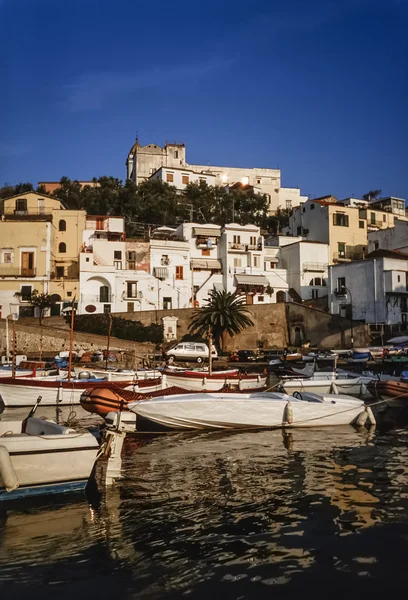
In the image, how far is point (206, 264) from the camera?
216 ft

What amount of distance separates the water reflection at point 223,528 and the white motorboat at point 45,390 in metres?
11.6

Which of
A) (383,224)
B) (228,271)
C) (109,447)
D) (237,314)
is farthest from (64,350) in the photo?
(383,224)

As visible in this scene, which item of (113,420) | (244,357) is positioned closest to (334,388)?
(113,420)

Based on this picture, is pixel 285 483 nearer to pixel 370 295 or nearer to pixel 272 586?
pixel 272 586

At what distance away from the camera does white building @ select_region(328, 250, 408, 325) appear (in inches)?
2128

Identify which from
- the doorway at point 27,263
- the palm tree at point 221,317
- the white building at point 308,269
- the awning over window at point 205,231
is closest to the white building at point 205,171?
the awning over window at point 205,231

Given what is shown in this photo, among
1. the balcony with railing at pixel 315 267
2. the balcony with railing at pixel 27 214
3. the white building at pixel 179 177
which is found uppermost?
the white building at pixel 179 177

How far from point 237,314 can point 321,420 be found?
30751 mm

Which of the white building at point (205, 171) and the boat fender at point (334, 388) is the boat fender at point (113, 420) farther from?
the white building at point (205, 171)

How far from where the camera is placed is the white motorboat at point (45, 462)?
32.8 ft

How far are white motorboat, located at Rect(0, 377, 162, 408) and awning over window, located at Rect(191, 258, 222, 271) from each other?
1575 inches

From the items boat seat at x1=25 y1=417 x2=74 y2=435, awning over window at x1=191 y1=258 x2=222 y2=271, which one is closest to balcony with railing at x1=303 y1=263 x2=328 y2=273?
awning over window at x1=191 y1=258 x2=222 y2=271

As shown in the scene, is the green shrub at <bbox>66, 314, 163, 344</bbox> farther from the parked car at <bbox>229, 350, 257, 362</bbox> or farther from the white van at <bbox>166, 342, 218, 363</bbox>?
the parked car at <bbox>229, 350, 257, 362</bbox>

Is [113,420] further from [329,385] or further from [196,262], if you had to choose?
[196,262]
